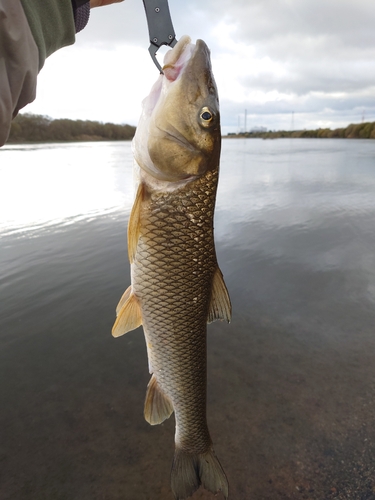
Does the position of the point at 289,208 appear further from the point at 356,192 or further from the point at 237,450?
the point at 237,450

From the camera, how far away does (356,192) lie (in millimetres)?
10633

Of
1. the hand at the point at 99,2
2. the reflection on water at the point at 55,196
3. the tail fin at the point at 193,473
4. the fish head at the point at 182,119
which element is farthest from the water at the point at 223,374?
the hand at the point at 99,2

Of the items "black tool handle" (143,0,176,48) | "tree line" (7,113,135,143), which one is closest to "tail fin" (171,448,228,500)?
"black tool handle" (143,0,176,48)

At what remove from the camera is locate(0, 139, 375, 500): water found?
2.29 metres

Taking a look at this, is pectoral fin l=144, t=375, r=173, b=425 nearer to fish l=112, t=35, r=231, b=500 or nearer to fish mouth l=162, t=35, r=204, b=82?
fish l=112, t=35, r=231, b=500

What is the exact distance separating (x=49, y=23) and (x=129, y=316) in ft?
4.31

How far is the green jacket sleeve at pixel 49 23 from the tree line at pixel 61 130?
45361 millimetres

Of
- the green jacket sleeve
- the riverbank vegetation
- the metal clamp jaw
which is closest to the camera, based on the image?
the green jacket sleeve

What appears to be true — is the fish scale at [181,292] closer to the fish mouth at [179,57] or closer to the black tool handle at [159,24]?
the fish mouth at [179,57]

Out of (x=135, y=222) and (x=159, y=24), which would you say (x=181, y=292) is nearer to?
(x=135, y=222)

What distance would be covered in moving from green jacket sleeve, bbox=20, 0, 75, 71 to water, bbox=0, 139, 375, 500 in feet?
8.19

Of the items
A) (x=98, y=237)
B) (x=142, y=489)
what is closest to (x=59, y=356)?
(x=142, y=489)

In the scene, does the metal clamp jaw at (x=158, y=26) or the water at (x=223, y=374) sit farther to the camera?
the water at (x=223, y=374)

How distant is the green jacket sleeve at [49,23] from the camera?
103cm
